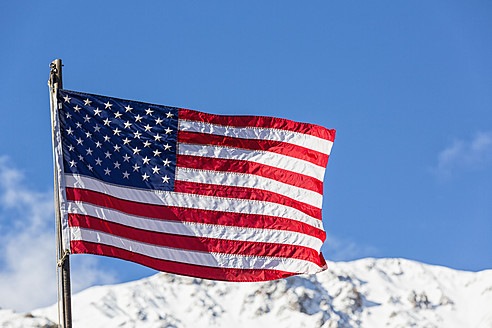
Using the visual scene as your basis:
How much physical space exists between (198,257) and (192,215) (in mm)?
727

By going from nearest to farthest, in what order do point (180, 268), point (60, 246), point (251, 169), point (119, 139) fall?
point (60, 246), point (119, 139), point (180, 268), point (251, 169)

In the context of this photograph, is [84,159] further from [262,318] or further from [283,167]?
[262,318]

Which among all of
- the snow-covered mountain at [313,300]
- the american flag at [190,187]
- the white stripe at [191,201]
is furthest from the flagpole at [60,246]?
the snow-covered mountain at [313,300]

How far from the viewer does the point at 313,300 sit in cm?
13888

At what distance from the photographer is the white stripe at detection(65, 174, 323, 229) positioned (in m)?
15.4

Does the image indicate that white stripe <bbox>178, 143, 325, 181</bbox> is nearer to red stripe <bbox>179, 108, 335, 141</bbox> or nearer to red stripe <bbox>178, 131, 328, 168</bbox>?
red stripe <bbox>178, 131, 328, 168</bbox>

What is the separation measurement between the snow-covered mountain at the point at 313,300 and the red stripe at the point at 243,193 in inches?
3910

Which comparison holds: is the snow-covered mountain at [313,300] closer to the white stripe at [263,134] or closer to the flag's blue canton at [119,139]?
the white stripe at [263,134]

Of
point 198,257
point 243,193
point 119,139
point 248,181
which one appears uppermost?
point 119,139

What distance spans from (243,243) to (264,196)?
3.06 feet

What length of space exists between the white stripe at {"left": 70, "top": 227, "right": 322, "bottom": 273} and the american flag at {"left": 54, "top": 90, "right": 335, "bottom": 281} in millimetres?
17

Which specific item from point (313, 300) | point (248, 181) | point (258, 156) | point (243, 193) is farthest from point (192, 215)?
point (313, 300)

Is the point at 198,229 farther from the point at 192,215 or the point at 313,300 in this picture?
the point at 313,300

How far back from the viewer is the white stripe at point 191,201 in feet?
50.4
